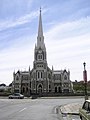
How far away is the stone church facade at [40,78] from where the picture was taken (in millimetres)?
121250

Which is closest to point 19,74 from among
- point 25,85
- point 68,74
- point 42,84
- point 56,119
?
point 25,85

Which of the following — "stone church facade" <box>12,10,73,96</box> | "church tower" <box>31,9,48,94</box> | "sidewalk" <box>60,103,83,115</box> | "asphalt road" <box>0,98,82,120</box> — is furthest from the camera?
"stone church facade" <box>12,10,73,96</box>

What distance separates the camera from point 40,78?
121 m

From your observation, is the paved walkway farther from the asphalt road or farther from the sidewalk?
the asphalt road

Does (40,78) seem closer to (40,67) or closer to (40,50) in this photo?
(40,67)

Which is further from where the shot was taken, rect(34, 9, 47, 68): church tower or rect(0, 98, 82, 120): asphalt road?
rect(34, 9, 47, 68): church tower

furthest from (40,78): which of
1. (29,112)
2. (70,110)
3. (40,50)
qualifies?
(29,112)

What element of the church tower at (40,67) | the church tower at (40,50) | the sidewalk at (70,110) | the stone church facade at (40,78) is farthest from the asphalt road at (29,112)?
the church tower at (40,50)

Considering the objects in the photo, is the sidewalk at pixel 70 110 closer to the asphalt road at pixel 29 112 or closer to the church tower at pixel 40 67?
the asphalt road at pixel 29 112

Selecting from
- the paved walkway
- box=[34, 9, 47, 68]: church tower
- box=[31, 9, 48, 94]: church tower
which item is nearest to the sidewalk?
the paved walkway

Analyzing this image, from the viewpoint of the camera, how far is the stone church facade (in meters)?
121

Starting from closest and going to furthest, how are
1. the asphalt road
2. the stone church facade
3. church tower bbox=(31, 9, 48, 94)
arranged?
1. the asphalt road
2. church tower bbox=(31, 9, 48, 94)
3. the stone church facade

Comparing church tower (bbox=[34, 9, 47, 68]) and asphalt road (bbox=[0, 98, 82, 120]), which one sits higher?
church tower (bbox=[34, 9, 47, 68])

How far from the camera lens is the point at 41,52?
124m
